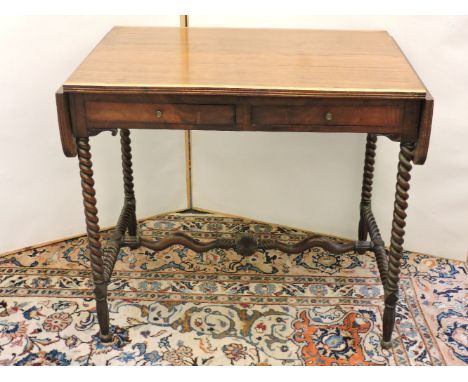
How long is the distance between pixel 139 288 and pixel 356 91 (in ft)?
4.43

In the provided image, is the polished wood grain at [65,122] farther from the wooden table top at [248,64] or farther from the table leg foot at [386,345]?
the table leg foot at [386,345]

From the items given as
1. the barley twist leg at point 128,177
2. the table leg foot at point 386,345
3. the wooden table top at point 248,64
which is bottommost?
the table leg foot at point 386,345

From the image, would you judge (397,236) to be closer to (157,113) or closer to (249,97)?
(249,97)

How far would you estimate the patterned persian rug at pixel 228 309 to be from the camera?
253cm

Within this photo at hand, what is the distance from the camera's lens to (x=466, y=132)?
2.84 meters

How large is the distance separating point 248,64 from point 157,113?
1.30ft

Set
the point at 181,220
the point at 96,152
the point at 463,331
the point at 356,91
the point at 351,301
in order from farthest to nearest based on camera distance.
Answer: the point at 181,220 → the point at 96,152 → the point at 351,301 → the point at 463,331 → the point at 356,91

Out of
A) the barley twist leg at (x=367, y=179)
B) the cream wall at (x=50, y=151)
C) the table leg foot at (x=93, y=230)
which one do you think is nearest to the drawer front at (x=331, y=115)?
the table leg foot at (x=93, y=230)

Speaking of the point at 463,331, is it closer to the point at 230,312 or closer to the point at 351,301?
the point at 351,301

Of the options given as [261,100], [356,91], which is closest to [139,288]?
[261,100]

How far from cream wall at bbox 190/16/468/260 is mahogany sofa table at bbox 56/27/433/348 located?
343mm

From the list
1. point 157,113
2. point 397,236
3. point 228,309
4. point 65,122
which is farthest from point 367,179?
point 65,122

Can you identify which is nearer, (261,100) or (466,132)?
(261,100)

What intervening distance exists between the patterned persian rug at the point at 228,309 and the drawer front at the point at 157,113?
0.91m
